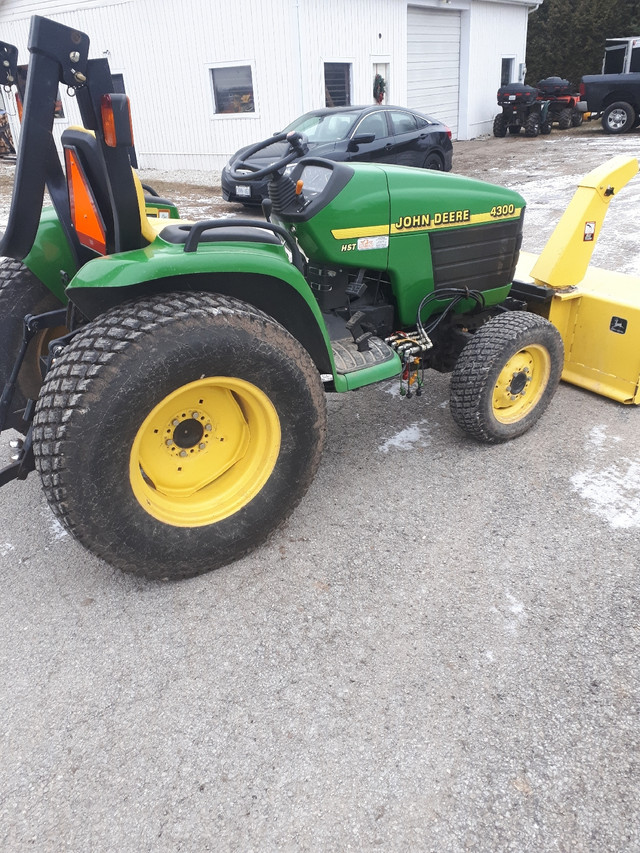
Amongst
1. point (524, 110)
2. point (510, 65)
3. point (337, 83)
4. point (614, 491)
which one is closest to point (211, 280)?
point (614, 491)

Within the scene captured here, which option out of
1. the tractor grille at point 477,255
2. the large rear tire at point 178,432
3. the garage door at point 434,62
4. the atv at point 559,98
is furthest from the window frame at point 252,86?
the large rear tire at point 178,432

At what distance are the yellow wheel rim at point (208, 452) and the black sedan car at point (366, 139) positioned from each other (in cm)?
691

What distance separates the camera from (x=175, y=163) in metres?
14.1

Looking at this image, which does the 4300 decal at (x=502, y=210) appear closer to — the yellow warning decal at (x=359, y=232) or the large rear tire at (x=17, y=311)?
the yellow warning decal at (x=359, y=232)

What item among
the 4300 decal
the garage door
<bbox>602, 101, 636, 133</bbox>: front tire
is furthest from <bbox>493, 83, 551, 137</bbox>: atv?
the 4300 decal

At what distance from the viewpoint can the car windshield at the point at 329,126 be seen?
9672 millimetres

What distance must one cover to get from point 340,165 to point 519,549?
6.01 feet

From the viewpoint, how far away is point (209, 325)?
7.18 feet

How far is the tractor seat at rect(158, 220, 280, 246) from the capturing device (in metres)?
2.33

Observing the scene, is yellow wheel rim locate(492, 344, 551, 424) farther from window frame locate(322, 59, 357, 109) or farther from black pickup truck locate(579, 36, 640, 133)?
black pickup truck locate(579, 36, 640, 133)

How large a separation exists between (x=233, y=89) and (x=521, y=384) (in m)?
11.8

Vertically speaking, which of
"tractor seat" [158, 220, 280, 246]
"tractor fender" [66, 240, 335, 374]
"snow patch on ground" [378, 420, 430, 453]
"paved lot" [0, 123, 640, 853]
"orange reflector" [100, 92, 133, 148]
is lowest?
"paved lot" [0, 123, 640, 853]

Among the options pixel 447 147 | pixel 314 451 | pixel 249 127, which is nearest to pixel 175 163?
pixel 249 127

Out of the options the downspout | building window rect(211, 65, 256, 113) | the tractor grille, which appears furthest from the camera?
building window rect(211, 65, 256, 113)
